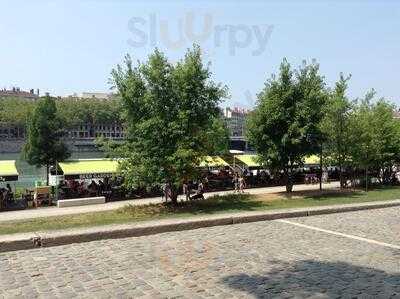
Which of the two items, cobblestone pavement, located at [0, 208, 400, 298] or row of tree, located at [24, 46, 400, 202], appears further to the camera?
row of tree, located at [24, 46, 400, 202]

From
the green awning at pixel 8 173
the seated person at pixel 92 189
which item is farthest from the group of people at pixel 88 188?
the green awning at pixel 8 173

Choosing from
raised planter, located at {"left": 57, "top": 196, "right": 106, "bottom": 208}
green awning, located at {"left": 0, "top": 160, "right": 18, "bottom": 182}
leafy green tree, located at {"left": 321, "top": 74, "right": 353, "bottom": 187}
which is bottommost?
raised planter, located at {"left": 57, "top": 196, "right": 106, "bottom": 208}

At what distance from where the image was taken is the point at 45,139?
4503 cm

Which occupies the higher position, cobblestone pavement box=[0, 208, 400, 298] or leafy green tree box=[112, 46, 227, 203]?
leafy green tree box=[112, 46, 227, 203]

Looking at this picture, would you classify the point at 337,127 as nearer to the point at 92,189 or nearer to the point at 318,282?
the point at 92,189

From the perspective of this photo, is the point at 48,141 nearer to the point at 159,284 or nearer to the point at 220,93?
the point at 220,93

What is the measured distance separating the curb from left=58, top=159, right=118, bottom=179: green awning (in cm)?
1164

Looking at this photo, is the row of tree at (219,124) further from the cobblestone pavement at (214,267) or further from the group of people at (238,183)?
the cobblestone pavement at (214,267)

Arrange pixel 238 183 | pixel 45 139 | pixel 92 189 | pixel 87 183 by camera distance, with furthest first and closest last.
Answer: pixel 45 139
pixel 238 183
pixel 87 183
pixel 92 189

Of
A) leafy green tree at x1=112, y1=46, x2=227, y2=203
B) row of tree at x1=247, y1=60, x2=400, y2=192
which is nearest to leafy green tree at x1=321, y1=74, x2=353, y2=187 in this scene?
row of tree at x1=247, y1=60, x2=400, y2=192

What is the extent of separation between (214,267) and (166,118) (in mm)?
9779

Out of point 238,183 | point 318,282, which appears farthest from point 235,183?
point 318,282

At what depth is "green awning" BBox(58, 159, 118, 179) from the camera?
26219mm

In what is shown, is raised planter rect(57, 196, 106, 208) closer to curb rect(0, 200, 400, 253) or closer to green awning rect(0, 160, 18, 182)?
green awning rect(0, 160, 18, 182)
